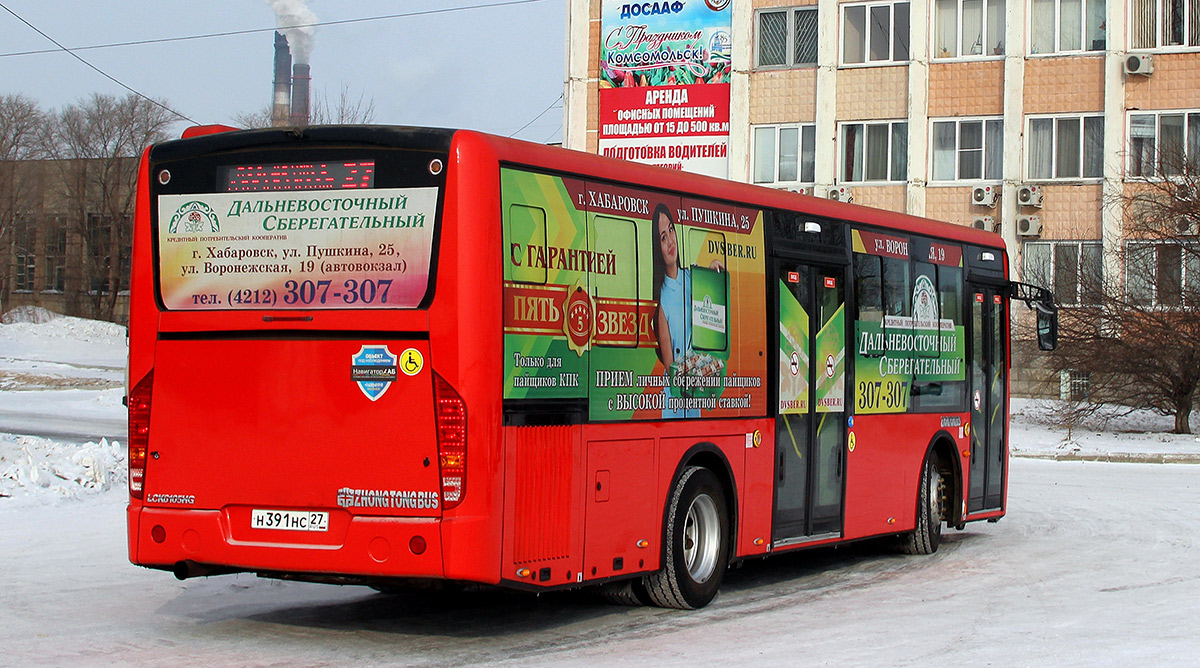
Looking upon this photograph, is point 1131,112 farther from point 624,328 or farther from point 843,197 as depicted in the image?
point 624,328

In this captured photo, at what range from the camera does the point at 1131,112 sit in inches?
1473

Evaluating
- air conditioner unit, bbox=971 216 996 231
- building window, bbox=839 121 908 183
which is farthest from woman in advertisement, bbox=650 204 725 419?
building window, bbox=839 121 908 183

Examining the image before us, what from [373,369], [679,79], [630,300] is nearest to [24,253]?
[679,79]

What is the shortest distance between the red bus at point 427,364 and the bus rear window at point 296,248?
0.01 m

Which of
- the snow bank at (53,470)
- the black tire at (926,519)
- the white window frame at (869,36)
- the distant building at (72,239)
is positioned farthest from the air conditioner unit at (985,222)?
the distant building at (72,239)

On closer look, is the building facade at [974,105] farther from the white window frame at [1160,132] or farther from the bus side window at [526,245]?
the bus side window at [526,245]

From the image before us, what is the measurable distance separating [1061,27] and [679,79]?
10352mm

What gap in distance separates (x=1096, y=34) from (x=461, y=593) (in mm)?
32121

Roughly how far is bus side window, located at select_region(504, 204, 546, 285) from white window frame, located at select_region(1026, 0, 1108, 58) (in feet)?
107

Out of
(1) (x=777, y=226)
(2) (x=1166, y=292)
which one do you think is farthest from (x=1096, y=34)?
(1) (x=777, y=226)

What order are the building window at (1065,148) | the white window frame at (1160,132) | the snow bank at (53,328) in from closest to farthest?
the white window frame at (1160,132), the building window at (1065,148), the snow bank at (53,328)

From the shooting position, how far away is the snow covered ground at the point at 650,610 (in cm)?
836

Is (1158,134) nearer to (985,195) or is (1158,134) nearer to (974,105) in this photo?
(985,195)

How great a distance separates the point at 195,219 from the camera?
8.63 m
